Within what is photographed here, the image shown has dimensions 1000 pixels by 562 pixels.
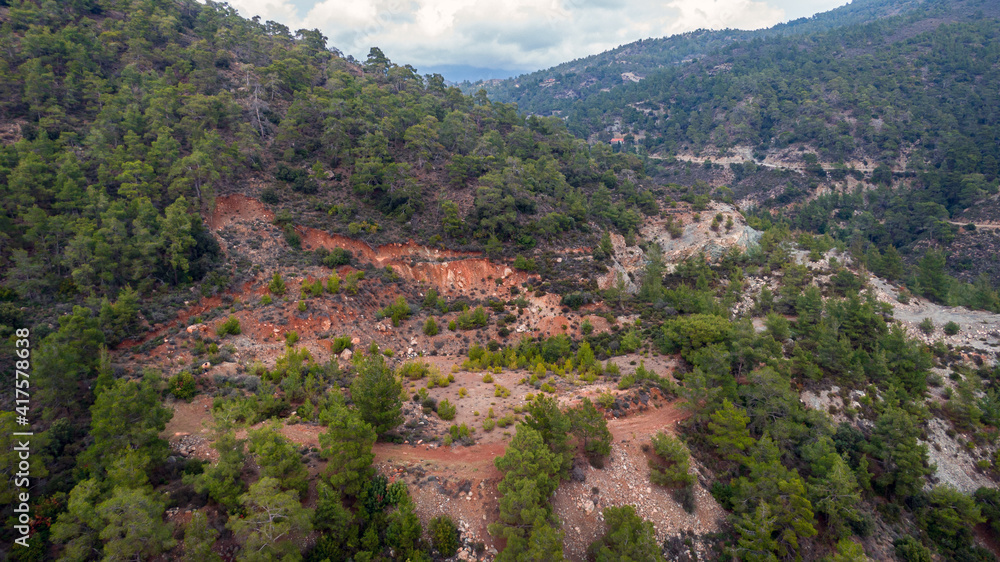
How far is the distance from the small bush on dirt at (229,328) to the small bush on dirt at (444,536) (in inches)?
872

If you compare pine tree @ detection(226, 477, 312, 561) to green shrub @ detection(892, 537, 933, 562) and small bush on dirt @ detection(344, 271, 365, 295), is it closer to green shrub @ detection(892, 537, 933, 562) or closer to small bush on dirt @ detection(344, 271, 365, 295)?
small bush on dirt @ detection(344, 271, 365, 295)

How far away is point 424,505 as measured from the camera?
63.3 feet

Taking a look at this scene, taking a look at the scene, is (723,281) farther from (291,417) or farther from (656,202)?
(291,417)

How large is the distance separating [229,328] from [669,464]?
33.0 meters

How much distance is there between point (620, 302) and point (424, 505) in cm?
3216

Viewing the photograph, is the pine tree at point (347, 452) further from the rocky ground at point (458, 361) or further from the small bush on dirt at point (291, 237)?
the small bush on dirt at point (291, 237)

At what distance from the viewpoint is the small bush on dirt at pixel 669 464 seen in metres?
22.4

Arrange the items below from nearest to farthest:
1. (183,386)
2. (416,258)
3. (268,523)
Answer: (268,523)
(183,386)
(416,258)

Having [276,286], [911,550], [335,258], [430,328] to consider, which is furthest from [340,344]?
[911,550]

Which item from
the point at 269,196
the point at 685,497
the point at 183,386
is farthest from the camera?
the point at 269,196

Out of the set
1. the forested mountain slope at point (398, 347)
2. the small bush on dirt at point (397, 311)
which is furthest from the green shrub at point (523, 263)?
the small bush on dirt at point (397, 311)

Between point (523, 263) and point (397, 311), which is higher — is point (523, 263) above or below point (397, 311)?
below

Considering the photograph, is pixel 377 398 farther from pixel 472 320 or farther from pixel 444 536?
pixel 472 320

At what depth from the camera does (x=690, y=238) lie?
64.7 metres
